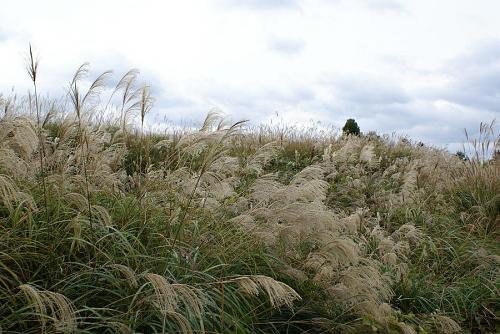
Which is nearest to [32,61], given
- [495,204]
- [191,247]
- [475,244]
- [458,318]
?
[191,247]

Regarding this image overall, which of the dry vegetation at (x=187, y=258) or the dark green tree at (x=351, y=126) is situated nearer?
the dry vegetation at (x=187, y=258)

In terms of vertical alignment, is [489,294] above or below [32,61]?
below

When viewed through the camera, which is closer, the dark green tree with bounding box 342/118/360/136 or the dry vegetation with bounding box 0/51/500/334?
the dry vegetation with bounding box 0/51/500/334

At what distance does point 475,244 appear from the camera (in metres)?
6.81

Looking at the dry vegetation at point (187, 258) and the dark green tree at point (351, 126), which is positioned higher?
the dark green tree at point (351, 126)

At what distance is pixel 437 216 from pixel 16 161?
5.62 metres

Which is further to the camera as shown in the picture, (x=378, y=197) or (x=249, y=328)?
(x=378, y=197)

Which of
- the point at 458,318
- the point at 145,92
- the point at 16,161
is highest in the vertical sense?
the point at 145,92

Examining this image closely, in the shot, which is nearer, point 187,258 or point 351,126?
point 187,258

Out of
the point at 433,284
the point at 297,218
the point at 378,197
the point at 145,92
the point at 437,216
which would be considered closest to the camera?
the point at 297,218

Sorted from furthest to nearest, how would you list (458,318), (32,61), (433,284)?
(433,284) < (458,318) < (32,61)

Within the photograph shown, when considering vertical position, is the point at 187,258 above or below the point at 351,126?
below

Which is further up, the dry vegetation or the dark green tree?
the dark green tree

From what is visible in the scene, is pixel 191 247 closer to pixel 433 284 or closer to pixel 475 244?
pixel 433 284
